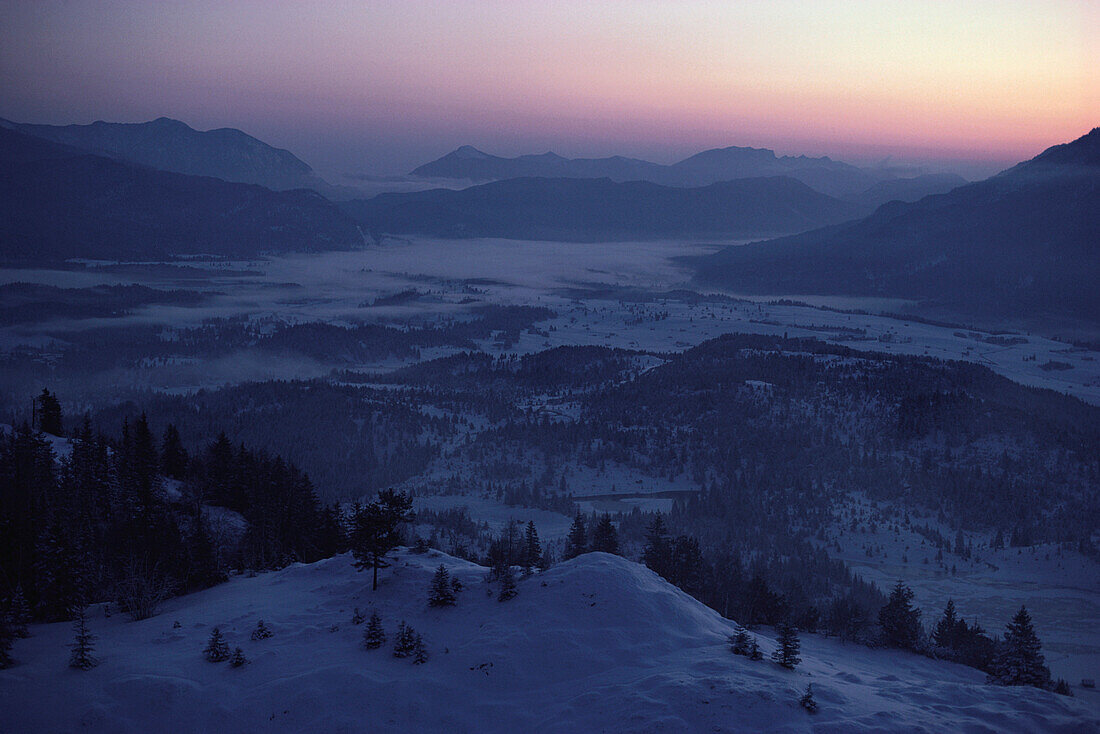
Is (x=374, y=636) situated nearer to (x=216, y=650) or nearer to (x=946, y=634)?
(x=216, y=650)

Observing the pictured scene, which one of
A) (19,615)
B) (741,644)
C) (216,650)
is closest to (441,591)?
(216,650)

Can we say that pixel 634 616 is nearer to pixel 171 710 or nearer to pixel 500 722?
pixel 500 722

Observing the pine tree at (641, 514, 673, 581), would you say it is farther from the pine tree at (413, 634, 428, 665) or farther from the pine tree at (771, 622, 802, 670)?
the pine tree at (413, 634, 428, 665)

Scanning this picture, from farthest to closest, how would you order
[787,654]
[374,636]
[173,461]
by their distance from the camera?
[173,461], [374,636], [787,654]

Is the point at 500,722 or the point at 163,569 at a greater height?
the point at 500,722

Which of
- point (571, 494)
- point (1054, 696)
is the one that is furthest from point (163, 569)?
point (571, 494)

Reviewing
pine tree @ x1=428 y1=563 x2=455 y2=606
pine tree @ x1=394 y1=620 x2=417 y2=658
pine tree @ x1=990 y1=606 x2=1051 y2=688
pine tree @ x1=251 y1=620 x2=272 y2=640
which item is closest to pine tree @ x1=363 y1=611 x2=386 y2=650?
pine tree @ x1=394 y1=620 x2=417 y2=658

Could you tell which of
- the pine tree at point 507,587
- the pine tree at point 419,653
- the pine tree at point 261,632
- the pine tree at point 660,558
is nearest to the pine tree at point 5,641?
the pine tree at point 261,632
